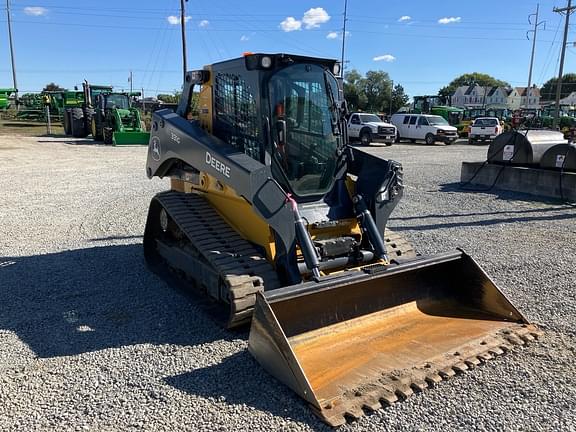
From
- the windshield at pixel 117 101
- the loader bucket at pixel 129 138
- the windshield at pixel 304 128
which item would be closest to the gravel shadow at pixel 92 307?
the windshield at pixel 304 128

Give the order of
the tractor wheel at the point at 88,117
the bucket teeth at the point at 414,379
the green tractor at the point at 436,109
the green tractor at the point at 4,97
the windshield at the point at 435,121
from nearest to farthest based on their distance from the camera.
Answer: the bucket teeth at the point at 414,379, the tractor wheel at the point at 88,117, the windshield at the point at 435,121, the green tractor at the point at 4,97, the green tractor at the point at 436,109

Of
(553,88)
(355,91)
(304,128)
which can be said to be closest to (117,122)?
(304,128)

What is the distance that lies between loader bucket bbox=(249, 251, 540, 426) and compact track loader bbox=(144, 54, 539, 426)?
0.04ft

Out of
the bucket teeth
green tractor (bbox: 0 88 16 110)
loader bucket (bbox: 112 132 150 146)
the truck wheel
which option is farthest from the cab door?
green tractor (bbox: 0 88 16 110)

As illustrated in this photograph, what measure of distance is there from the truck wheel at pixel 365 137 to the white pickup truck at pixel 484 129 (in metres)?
8.27

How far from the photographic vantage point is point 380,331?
13.8 feet

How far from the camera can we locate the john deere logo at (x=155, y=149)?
20.0ft

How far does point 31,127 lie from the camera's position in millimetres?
33125

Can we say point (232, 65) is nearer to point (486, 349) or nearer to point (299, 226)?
point (299, 226)

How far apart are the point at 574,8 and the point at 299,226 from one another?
3575cm

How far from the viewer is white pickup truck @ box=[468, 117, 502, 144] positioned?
30.5 m

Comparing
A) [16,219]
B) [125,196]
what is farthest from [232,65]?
[125,196]

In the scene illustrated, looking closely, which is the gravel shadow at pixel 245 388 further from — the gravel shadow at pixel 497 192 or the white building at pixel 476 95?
the white building at pixel 476 95

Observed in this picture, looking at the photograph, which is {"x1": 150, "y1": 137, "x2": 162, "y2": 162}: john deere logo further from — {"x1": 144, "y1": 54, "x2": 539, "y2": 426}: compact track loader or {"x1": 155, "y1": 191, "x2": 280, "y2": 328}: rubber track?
{"x1": 155, "y1": 191, "x2": 280, "y2": 328}: rubber track
